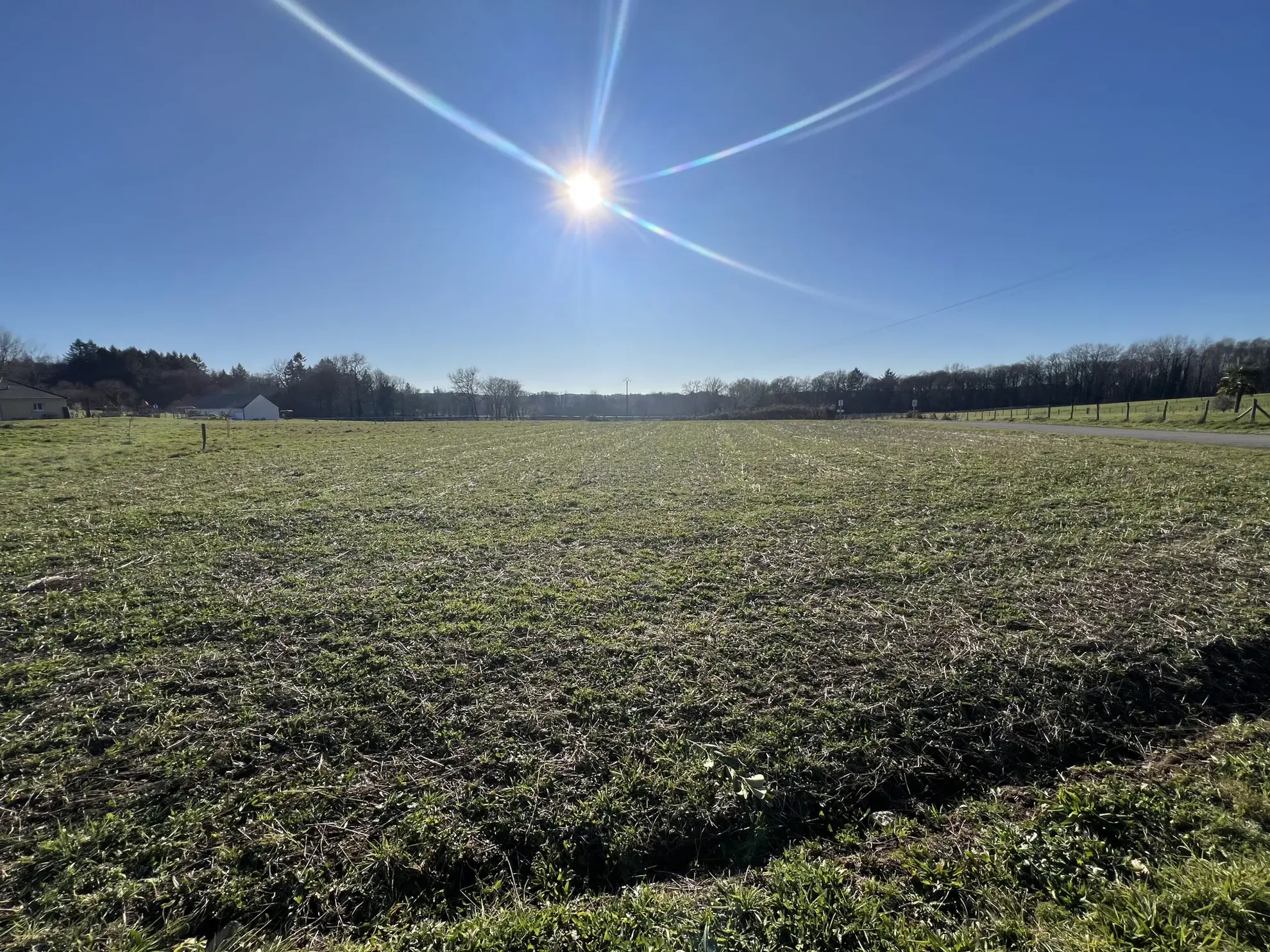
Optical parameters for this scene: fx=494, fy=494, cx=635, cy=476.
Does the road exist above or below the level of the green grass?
below

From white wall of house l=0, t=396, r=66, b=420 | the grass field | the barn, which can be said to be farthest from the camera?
white wall of house l=0, t=396, r=66, b=420

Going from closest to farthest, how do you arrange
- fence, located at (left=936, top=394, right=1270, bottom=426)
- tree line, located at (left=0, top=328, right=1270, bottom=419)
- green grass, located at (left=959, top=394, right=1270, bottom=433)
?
green grass, located at (left=959, top=394, right=1270, bottom=433)
fence, located at (left=936, top=394, right=1270, bottom=426)
tree line, located at (left=0, top=328, right=1270, bottom=419)

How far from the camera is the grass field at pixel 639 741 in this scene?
1992 mm

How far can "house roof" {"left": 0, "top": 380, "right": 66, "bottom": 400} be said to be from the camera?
45.5m

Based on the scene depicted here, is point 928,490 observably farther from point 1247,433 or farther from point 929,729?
point 1247,433

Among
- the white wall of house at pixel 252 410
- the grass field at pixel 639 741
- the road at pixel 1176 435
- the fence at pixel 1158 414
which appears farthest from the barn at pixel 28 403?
the fence at pixel 1158 414

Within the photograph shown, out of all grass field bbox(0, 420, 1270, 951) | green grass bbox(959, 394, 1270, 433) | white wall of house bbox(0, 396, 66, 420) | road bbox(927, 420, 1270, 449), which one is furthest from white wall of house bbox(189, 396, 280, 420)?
green grass bbox(959, 394, 1270, 433)

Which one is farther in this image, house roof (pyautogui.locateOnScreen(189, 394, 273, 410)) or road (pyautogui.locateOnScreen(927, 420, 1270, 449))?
house roof (pyautogui.locateOnScreen(189, 394, 273, 410))

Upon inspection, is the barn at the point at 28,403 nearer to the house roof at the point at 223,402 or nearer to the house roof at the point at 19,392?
the house roof at the point at 19,392

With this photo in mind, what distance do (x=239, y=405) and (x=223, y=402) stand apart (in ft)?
11.0

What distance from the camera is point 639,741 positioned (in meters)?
2.93

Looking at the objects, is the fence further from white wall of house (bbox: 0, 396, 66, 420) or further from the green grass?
white wall of house (bbox: 0, 396, 66, 420)

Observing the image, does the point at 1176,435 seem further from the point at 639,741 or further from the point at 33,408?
the point at 33,408

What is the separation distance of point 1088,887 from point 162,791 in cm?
431
